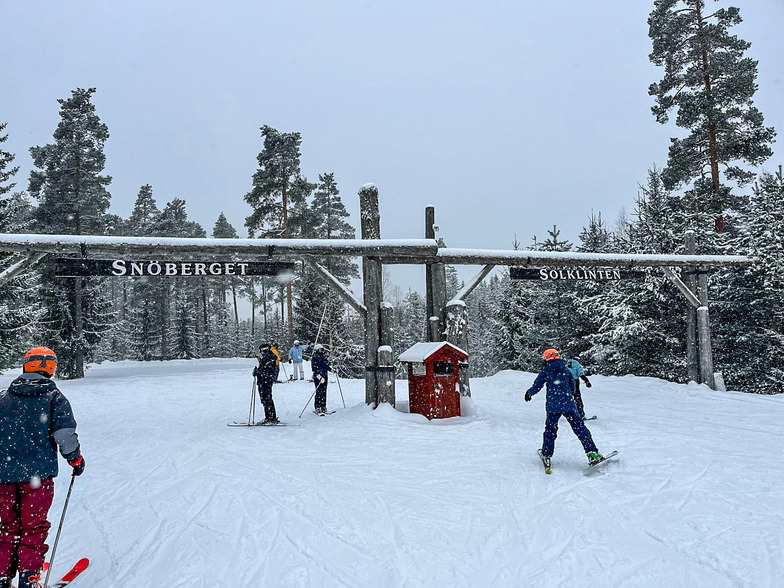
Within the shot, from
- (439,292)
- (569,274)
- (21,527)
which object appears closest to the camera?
(21,527)

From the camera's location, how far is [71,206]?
22.8 meters

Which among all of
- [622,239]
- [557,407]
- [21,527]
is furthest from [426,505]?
[622,239]

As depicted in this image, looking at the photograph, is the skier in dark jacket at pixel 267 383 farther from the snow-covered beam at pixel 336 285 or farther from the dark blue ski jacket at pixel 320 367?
the snow-covered beam at pixel 336 285

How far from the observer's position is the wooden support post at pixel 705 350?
46.8 ft

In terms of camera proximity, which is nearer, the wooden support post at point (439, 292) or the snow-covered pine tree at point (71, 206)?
the wooden support post at point (439, 292)

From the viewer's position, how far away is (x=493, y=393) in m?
15.0

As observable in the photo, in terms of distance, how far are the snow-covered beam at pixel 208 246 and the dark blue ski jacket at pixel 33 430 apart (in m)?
5.91

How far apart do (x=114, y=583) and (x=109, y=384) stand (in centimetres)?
1824

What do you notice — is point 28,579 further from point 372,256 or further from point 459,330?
point 459,330

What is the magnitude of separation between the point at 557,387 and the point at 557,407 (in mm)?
274

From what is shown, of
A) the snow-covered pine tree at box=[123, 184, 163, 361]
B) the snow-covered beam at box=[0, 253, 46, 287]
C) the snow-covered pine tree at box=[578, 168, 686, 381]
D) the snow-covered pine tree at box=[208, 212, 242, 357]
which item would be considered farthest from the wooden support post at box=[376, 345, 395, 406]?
the snow-covered pine tree at box=[208, 212, 242, 357]

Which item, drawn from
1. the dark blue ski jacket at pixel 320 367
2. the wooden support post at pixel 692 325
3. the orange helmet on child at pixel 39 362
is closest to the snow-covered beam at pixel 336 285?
the dark blue ski jacket at pixel 320 367

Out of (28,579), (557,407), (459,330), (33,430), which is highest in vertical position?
(459,330)

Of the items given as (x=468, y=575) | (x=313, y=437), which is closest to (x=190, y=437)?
(x=313, y=437)
